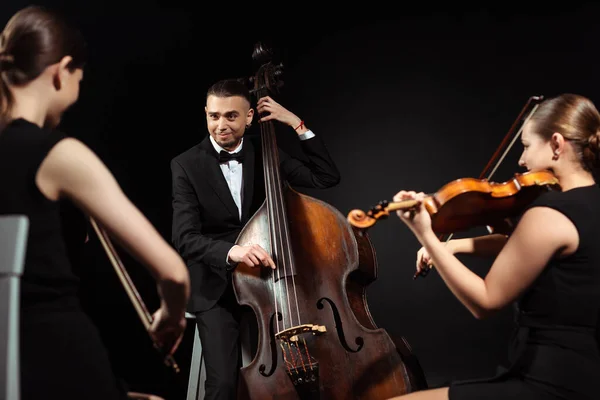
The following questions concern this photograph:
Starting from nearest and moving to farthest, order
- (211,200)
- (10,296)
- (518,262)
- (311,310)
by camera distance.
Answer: (10,296)
(518,262)
(311,310)
(211,200)

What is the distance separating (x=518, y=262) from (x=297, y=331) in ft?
2.61

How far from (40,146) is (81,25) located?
73.2 inches

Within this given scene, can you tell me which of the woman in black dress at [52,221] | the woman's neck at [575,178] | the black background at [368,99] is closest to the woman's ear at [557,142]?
the woman's neck at [575,178]

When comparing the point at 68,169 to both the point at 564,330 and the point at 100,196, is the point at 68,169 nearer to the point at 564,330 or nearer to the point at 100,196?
the point at 100,196

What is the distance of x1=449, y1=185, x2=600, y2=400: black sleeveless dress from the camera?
1.33 meters

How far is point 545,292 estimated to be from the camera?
139cm

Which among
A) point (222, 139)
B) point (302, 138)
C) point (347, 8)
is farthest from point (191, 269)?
point (347, 8)

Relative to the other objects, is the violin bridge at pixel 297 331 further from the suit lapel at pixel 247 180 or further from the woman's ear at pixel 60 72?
the woman's ear at pixel 60 72

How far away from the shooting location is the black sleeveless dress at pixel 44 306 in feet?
3.52

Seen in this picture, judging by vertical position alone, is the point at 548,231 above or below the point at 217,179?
below

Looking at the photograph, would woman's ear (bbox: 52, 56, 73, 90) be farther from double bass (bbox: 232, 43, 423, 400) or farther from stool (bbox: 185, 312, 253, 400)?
stool (bbox: 185, 312, 253, 400)

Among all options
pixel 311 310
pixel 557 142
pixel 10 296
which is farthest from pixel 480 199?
pixel 10 296

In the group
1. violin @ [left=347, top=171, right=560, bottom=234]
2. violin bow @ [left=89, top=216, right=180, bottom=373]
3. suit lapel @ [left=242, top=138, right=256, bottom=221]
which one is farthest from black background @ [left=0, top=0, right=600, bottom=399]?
violin bow @ [left=89, top=216, right=180, bottom=373]

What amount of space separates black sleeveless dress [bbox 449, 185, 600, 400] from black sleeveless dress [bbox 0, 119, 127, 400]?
33.2 inches
